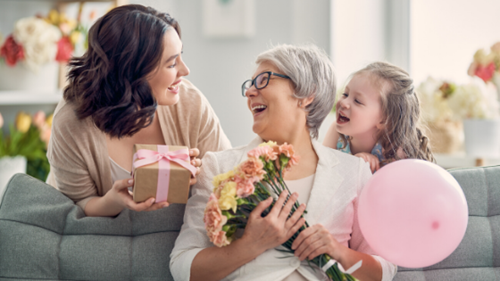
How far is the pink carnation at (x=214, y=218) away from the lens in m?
1.27

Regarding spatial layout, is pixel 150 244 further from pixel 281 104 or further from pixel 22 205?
pixel 281 104

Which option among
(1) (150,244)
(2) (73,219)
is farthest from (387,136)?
(2) (73,219)

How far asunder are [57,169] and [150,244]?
48 centimetres

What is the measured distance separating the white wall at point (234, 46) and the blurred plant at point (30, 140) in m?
1.20

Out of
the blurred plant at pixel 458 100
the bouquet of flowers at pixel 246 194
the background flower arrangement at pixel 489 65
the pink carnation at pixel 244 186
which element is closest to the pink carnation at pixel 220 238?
the bouquet of flowers at pixel 246 194

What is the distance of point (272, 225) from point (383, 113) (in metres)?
0.77

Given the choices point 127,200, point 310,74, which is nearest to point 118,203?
point 127,200

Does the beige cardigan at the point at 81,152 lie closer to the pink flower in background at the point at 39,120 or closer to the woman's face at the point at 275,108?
the woman's face at the point at 275,108

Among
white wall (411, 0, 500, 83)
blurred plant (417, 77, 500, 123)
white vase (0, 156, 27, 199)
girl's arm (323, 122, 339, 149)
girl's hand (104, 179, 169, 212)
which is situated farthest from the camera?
white wall (411, 0, 500, 83)

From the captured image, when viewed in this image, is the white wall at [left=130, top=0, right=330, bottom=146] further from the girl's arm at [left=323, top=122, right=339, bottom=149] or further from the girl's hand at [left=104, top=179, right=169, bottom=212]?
the girl's hand at [left=104, top=179, right=169, bottom=212]

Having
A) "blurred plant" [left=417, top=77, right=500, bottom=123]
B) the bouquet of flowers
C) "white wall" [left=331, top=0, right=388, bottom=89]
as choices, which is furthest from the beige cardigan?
"white wall" [left=331, top=0, right=388, bottom=89]

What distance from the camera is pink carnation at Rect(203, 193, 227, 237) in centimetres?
127

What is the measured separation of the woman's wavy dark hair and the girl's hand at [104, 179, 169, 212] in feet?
1.06

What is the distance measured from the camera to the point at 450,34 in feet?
11.3
